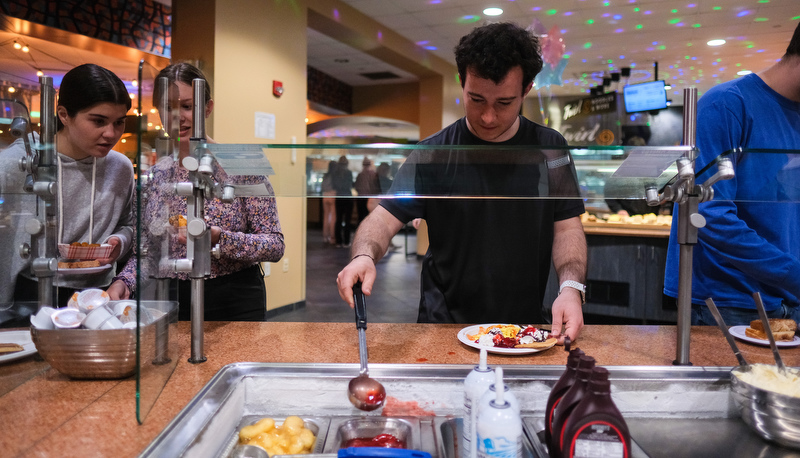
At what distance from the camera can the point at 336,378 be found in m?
1.06

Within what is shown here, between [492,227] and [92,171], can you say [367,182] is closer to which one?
[492,227]

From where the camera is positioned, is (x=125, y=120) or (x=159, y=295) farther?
(x=125, y=120)

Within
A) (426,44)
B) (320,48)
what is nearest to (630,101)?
(426,44)

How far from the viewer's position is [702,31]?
6449 mm

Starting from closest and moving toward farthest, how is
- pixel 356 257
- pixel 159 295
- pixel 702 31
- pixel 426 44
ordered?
pixel 159 295
pixel 356 257
pixel 702 31
pixel 426 44

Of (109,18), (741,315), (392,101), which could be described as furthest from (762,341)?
(392,101)

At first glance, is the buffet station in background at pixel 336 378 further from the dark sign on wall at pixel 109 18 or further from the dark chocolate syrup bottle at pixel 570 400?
the dark sign on wall at pixel 109 18

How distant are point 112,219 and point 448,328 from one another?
52.2 inches

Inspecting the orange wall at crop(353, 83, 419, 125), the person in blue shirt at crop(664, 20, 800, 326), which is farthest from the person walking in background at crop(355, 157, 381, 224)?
the orange wall at crop(353, 83, 419, 125)

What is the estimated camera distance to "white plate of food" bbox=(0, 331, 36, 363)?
1.17 metres

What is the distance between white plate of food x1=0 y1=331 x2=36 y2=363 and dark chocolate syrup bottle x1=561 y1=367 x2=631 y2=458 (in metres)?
1.17

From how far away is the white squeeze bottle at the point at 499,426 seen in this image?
722 millimetres

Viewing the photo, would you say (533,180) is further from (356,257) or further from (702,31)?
(702,31)

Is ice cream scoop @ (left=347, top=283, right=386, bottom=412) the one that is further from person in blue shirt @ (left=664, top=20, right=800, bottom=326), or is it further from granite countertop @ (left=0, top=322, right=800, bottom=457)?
person in blue shirt @ (left=664, top=20, right=800, bottom=326)
